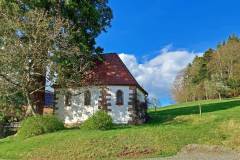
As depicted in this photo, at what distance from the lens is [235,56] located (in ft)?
269

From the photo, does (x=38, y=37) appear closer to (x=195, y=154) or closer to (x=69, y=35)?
(x=69, y=35)

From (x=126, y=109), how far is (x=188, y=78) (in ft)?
166

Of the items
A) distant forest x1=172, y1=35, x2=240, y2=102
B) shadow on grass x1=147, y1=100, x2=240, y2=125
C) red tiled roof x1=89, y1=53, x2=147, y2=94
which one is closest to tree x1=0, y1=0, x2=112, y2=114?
red tiled roof x1=89, y1=53, x2=147, y2=94

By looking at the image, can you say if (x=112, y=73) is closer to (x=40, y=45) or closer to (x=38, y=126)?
(x=40, y=45)

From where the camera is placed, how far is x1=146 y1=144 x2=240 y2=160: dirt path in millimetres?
19703

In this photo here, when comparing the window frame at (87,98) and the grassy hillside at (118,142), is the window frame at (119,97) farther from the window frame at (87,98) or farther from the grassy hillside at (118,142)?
the grassy hillside at (118,142)

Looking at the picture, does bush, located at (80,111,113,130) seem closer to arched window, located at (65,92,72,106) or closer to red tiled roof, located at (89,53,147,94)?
red tiled roof, located at (89,53,147,94)

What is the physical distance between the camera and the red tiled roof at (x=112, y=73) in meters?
37.3

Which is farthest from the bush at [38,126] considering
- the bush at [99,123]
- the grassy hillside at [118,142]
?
the bush at [99,123]

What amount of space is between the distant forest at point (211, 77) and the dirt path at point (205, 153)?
52086 millimetres

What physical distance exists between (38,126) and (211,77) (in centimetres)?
5393

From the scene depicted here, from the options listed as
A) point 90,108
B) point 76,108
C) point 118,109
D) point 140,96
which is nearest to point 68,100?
point 76,108

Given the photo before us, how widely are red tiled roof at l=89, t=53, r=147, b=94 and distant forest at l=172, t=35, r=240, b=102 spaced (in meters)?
37.4

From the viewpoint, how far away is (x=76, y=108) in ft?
123
